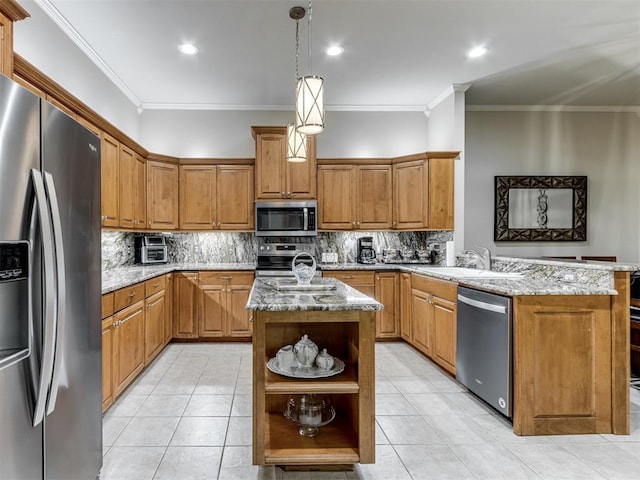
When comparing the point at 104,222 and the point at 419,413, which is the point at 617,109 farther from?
the point at 104,222

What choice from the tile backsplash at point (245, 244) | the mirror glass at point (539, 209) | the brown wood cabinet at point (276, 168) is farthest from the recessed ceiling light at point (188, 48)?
the mirror glass at point (539, 209)

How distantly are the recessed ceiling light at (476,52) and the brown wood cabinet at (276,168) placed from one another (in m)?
1.94

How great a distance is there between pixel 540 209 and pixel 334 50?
3.49 m

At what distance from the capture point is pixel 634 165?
5160 millimetres

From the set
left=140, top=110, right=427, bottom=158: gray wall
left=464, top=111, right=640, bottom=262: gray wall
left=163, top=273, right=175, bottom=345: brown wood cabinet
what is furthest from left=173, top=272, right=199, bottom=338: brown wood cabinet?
left=464, top=111, right=640, bottom=262: gray wall

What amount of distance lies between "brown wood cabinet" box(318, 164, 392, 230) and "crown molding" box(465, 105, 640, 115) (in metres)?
1.62

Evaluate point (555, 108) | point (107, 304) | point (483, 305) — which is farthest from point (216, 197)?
point (555, 108)

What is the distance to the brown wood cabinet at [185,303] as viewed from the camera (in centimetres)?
436

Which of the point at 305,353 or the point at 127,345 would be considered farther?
the point at 127,345

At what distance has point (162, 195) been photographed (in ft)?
15.0

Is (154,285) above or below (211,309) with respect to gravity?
above

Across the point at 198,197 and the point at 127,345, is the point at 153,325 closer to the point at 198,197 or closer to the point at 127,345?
the point at 127,345

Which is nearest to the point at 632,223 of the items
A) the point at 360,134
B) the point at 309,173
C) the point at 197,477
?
the point at 360,134

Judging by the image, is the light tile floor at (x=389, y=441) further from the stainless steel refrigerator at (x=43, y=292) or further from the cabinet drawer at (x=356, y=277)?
the cabinet drawer at (x=356, y=277)
